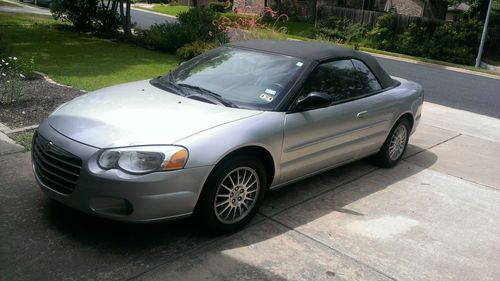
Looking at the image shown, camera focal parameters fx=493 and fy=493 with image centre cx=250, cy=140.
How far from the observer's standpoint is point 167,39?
1438cm

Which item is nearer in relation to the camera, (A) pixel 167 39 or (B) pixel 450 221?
(B) pixel 450 221

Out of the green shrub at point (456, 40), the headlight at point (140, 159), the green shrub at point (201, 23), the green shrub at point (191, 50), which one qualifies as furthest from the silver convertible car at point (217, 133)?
the green shrub at point (456, 40)

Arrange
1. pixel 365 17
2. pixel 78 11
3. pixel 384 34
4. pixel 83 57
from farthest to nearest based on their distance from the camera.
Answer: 1. pixel 365 17
2. pixel 384 34
3. pixel 78 11
4. pixel 83 57

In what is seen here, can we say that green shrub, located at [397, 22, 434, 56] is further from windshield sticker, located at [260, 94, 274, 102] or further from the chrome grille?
the chrome grille

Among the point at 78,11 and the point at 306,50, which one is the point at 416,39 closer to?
the point at 78,11

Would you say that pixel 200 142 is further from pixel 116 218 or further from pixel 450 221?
pixel 450 221

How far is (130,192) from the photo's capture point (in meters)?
3.33

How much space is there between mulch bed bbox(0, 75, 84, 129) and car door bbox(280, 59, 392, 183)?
359cm

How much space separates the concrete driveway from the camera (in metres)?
3.40

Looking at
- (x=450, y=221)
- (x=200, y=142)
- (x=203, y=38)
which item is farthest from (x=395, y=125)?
(x=203, y=38)

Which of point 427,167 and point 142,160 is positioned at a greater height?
point 142,160

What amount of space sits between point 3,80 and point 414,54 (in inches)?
875

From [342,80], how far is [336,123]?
56cm

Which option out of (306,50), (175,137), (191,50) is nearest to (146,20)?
(191,50)
